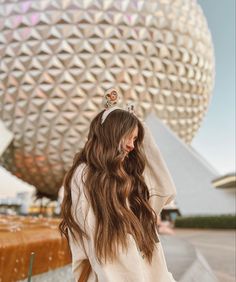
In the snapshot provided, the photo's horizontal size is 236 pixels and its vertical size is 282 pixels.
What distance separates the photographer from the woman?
2.61 ft

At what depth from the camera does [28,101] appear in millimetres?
9133

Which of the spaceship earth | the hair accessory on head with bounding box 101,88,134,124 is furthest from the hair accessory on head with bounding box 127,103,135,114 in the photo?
the spaceship earth

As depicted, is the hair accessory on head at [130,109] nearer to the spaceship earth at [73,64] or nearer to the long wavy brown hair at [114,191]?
the long wavy brown hair at [114,191]

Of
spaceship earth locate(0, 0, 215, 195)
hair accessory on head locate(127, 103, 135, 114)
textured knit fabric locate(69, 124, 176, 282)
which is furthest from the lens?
spaceship earth locate(0, 0, 215, 195)

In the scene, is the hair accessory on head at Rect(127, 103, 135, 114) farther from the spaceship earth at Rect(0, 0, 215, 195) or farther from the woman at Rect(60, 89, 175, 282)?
the spaceship earth at Rect(0, 0, 215, 195)

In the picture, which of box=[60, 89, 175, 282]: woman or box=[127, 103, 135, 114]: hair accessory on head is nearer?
box=[60, 89, 175, 282]: woman

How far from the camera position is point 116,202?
0.85m

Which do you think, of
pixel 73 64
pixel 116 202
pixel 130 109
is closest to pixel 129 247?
pixel 116 202

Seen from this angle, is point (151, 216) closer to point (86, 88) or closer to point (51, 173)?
point (86, 88)

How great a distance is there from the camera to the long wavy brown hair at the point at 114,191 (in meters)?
0.81

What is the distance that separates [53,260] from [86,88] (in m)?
7.63

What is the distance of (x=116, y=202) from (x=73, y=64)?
8.40 metres

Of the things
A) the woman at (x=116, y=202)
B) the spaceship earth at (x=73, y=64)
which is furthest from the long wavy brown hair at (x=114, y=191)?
the spaceship earth at (x=73, y=64)

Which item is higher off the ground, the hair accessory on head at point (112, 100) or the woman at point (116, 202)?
the hair accessory on head at point (112, 100)
